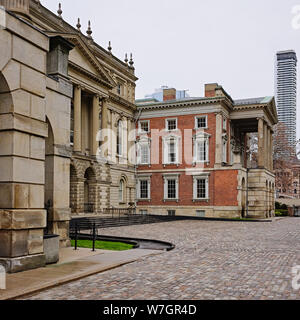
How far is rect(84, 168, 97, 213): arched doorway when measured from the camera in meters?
38.3

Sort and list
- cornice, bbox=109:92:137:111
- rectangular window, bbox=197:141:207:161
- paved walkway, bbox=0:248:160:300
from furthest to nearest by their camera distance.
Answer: rectangular window, bbox=197:141:207:161 < cornice, bbox=109:92:137:111 < paved walkway, bbox=0:248:160:300

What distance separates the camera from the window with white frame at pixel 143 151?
48.7 metres

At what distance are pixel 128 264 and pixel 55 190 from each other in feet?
11.9

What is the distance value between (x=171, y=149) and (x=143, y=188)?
564cm

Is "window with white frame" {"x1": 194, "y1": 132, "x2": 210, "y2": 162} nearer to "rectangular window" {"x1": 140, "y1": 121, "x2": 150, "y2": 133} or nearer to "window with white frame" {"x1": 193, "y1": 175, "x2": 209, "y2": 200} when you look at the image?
"window with white frame" {"x1": 193, "y1": 175, "x2": 209, "y2": 200}

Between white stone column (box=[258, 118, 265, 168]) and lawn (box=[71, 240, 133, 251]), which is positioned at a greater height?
white stone column (box=[258, 118, 265, 168])

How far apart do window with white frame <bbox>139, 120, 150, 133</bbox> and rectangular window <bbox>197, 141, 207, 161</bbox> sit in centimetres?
633

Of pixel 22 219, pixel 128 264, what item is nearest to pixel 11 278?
pixel 22 219

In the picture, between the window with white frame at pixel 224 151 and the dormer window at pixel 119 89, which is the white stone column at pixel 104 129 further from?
the window with white frame at pixel 224 151

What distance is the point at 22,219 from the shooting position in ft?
33.6

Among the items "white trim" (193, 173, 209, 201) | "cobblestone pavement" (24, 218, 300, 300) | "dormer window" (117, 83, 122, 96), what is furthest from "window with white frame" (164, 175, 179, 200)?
"cobblestone pavement" (24, 218, 300, 300)

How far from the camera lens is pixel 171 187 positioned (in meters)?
48.0

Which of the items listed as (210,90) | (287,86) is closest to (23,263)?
(210,90)
